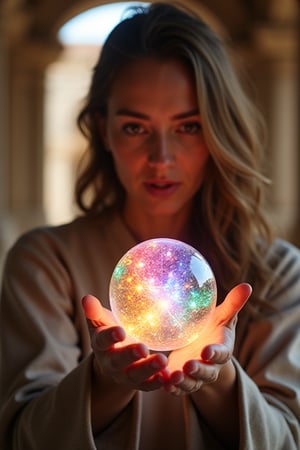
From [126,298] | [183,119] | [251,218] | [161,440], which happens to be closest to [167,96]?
[183,119]

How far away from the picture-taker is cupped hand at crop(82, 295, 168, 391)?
4.79 feet

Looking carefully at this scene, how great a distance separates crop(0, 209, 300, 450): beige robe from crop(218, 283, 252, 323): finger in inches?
7.8

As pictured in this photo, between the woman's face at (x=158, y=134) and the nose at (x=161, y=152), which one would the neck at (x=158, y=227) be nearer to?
the woman's face at (x=158, y=134)

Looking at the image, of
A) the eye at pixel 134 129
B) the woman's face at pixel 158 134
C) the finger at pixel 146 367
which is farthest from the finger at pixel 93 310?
the eye at pixel 134 129

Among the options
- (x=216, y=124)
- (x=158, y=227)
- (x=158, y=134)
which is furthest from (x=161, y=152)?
(x=158, y=227)

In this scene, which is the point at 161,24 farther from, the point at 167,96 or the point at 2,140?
the point at 2,140

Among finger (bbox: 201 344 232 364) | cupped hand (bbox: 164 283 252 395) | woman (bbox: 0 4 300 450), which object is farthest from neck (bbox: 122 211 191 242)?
finger (bbox: 201 344 232 364)

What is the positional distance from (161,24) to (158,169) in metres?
0.50

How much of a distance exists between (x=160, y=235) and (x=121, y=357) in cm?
102

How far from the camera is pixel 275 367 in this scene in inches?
82.7

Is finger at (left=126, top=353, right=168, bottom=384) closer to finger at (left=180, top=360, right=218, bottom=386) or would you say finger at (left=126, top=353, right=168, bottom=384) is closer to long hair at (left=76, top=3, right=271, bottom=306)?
finger at (left=180, top=360, right=218, bottom=386)

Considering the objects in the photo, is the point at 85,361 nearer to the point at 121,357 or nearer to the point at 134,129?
the point at 121,357

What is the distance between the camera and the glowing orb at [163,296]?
5.29 ft

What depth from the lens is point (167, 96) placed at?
2.20 m
